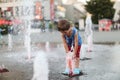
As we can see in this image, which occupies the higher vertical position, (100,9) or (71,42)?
(71,42)

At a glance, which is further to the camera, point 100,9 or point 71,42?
point 100,9

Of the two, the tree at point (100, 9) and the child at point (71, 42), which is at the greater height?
the child at point (71, 42)

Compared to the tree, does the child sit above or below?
above

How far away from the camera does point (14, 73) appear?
1033 centimetres

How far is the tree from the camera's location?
65625 mm

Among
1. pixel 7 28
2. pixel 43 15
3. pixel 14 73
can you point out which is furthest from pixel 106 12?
pixel 14 73

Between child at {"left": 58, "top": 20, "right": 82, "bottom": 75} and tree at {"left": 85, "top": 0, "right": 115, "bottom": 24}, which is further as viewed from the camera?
tree at {"left": 85, "top": 0, "right": 115, "bottom": 24}

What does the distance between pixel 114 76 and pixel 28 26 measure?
309 inches

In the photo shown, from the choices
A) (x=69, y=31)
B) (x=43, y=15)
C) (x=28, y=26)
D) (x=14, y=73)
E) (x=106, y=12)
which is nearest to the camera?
(x=69, y=31)

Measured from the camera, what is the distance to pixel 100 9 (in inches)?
2601

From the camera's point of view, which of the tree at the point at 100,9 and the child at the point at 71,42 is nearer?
the child at the point at 71,42

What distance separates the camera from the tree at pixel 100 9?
215 ft

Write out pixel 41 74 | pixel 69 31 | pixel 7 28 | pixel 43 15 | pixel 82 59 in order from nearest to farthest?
pixel 41 74
pixel 69 31
pixel 82 59
pixel 7 28
pixel 43 15

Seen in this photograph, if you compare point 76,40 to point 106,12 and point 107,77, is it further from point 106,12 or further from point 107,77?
point 106,12
